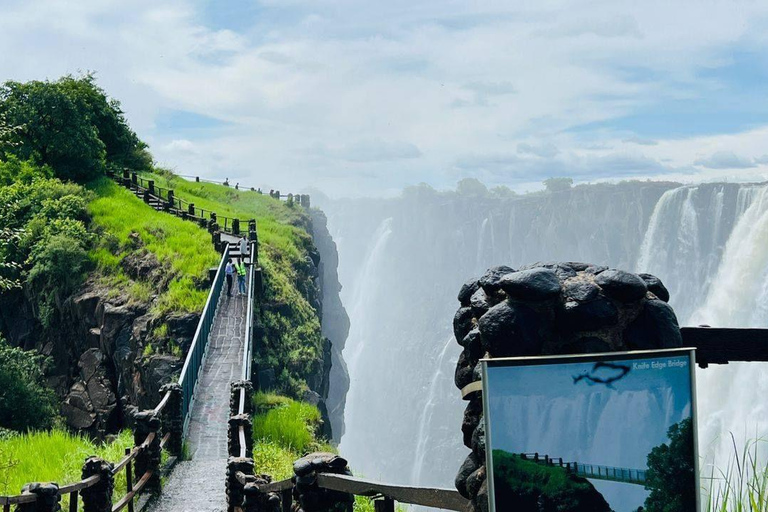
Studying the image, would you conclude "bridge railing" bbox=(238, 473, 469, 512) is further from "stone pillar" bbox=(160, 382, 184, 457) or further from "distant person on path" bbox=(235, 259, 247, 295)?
"distant person on path" bbox=(235, 259, 247, 295)

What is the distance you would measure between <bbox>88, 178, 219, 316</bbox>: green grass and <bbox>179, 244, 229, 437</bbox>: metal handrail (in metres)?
0.61

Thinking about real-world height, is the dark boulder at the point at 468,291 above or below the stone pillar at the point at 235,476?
above

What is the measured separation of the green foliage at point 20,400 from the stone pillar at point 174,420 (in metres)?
6.97

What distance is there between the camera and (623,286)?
3.55 meters

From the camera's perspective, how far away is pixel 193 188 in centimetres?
5016

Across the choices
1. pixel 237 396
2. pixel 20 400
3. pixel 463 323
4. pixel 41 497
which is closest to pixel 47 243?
pixel 20 400

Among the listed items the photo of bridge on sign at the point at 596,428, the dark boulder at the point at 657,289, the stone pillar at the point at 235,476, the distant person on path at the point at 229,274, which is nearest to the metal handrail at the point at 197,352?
the distant person on path at the point at 229,274

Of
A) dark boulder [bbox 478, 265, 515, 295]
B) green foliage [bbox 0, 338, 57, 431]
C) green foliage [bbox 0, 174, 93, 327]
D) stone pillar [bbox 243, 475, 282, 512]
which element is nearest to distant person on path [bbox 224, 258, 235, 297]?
green foliage [bbox 0, 338, 57, 431]

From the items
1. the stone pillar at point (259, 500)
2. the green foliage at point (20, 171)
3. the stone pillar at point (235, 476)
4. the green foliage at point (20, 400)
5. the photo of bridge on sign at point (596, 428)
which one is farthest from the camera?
the green foliage at point (20, 171)

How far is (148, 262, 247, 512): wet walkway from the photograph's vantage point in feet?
35.5

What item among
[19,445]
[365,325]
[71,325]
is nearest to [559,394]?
[19,445]

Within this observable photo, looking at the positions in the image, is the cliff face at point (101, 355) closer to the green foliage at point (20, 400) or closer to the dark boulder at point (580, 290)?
the green foliage at point (20, 400)

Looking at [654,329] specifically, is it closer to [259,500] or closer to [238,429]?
[259,500]

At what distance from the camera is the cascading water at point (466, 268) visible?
57.0 meters
